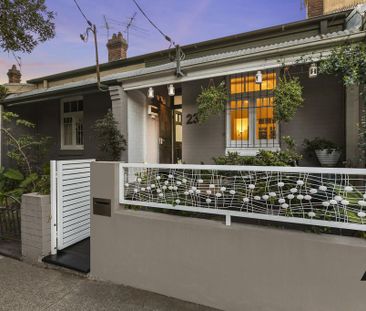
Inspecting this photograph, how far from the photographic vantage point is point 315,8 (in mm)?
7129

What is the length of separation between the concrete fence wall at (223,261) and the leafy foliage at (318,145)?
296cm

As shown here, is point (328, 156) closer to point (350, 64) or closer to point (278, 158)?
point (278, 158)

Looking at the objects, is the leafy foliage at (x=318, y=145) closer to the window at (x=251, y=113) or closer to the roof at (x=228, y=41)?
the window at (x=251, y=113)

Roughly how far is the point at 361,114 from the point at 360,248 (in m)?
2.87

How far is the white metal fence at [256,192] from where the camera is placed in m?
2.30

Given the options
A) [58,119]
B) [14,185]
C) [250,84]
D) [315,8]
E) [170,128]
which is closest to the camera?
[14,185]

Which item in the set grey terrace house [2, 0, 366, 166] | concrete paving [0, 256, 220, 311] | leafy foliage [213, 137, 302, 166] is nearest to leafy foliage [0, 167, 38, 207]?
concrete paving [0, 256, 220, 311]

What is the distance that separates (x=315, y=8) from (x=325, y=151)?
4.84 metres

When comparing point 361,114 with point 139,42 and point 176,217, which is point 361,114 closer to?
point 176,217

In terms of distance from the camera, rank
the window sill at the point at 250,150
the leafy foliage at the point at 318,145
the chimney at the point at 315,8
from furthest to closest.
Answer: the chimney at the point at 315,8 → the window sill at the point at 250,150 → the leafy foliage at the point at 318,145

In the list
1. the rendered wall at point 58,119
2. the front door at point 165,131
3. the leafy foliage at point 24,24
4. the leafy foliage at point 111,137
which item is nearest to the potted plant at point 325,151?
the front door at point 165,131

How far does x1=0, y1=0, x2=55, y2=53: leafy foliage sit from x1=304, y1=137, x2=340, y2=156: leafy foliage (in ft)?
24.5

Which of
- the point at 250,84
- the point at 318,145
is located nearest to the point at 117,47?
the point at 250,84

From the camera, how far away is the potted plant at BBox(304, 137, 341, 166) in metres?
4.65
